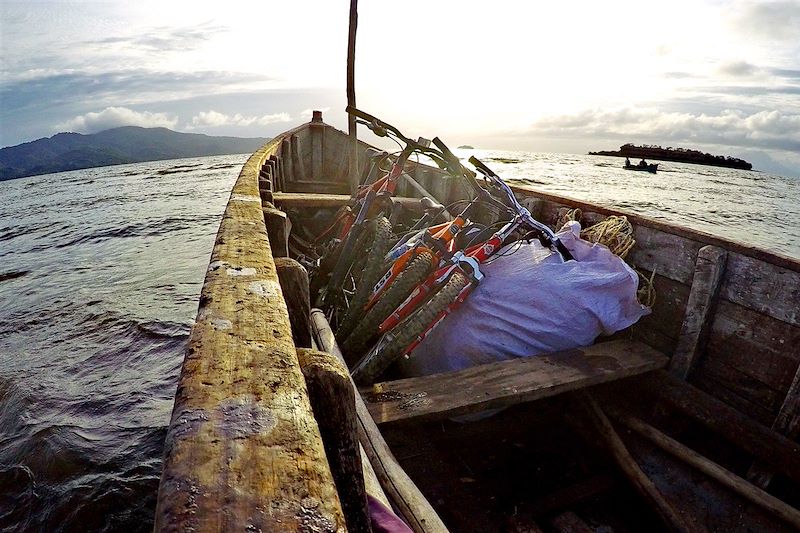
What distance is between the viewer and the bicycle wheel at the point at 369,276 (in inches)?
132

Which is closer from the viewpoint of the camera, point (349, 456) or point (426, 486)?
point (349, 456)

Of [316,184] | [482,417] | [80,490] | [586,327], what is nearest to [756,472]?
[586,327]

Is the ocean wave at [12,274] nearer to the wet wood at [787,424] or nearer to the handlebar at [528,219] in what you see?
the handlebar at [528,219]

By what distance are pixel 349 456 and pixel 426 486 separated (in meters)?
1.66

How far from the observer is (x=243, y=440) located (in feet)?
1.84

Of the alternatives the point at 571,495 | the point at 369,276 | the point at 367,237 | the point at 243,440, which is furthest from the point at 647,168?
the point at 243,440

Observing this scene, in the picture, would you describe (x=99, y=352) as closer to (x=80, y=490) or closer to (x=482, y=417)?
(x=80, y=490)

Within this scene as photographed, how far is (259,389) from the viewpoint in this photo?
67 centimetres

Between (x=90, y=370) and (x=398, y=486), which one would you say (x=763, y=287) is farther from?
(x=90, y=370)

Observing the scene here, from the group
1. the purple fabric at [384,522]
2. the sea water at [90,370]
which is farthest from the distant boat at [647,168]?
the purple fabric at [384,522]

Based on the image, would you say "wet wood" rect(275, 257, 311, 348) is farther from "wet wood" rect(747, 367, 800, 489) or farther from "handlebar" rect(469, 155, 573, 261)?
"wet wood" rect(747, 367, 800, 489)

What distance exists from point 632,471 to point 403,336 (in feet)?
4.61

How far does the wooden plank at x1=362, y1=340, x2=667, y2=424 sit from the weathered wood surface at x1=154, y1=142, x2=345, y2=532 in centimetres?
147

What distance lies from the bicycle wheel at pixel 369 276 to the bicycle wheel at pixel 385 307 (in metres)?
0.23
